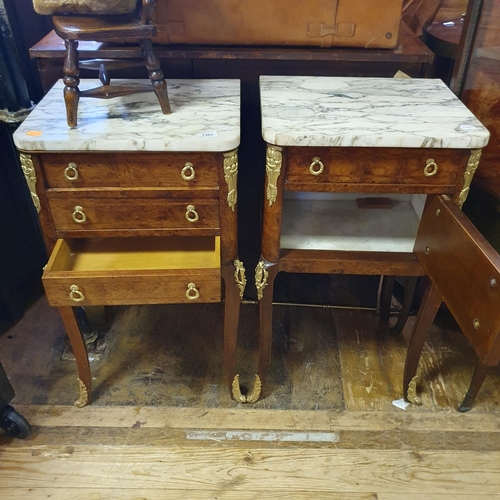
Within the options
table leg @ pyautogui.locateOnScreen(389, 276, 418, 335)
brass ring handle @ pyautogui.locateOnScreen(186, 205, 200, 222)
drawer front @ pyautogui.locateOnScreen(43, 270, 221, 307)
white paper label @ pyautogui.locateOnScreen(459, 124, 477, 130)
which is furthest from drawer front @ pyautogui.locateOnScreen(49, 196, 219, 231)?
table leg @ pyautogui.locateOnScreen(389, 276, 418, 335)

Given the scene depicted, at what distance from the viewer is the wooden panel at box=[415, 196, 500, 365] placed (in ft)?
3.15

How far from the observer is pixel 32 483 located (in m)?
1.29

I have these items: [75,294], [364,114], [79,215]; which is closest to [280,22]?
[364,114]

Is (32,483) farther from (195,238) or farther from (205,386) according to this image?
(195,238)

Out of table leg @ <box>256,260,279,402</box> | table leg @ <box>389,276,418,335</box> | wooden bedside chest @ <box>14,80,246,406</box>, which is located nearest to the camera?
wooden bedside chest @ <box>14,80,246,406</box>

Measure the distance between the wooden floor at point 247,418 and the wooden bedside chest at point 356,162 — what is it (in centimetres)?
22

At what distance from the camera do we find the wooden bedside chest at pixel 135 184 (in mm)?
1072

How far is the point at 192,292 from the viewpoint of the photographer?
3.82 ft

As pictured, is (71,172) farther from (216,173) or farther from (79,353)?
(79,353)

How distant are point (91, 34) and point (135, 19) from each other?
0.12 meters

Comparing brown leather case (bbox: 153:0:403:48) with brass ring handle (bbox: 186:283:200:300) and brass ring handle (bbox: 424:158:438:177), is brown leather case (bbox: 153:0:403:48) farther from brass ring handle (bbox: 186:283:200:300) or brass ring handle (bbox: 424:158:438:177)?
brass ring handle (bbox: 186:283:200:300)

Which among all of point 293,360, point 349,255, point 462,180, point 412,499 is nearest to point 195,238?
point 349,255

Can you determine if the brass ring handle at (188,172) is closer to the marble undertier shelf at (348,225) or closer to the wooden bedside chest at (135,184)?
the wooden bedside chest at (135,184)

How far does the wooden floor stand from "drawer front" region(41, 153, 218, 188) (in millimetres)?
725
